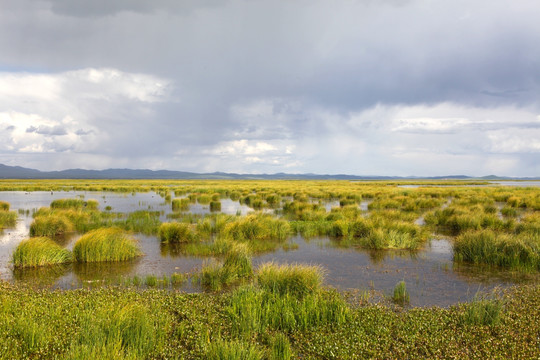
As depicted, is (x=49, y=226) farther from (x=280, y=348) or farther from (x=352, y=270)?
(x=280, y=348)

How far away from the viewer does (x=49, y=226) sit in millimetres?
17984

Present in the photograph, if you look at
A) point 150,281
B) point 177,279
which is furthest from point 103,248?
point 177,279

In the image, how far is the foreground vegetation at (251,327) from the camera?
5.75 m

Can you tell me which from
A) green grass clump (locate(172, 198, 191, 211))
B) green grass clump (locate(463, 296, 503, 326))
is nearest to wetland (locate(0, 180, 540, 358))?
green grass clump (locate(463, 296, 503, 326))

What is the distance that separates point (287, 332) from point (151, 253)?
9459 millimetres

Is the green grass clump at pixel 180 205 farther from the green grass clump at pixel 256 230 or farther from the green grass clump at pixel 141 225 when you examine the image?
the green grass clump at pixel 256 230

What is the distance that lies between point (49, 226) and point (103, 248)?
700cm

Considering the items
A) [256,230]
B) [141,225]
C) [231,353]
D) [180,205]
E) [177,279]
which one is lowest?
[177,279]

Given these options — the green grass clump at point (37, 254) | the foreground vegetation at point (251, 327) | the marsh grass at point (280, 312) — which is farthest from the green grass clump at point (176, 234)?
the marsh grass at point (280, 312)

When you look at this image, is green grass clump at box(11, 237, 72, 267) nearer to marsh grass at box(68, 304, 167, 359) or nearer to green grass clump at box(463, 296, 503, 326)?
marsh grass at box(68, 304, 167, 359)

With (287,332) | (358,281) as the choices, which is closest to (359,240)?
(358,281)

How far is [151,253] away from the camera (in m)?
14.7

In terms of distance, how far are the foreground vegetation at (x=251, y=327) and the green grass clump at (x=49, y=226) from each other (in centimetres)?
1052

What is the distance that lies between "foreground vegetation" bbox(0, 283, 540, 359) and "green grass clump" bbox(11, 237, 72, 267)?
162 inches
